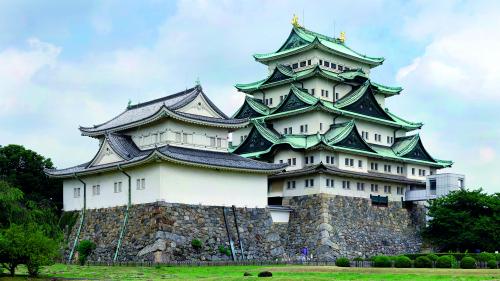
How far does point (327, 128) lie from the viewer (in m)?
68.9

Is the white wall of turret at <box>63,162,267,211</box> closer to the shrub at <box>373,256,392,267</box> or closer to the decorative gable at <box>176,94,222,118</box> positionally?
the decorative gable at <box>176,94,222,118</box>

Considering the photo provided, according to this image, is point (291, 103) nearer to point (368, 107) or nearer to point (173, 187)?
point (368, 107)

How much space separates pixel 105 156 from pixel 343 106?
2393cm

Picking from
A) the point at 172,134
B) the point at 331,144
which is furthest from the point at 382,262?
the point at 172,134

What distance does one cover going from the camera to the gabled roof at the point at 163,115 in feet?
187

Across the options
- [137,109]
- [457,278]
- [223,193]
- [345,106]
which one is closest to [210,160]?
[223,193]

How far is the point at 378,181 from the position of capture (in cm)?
6838

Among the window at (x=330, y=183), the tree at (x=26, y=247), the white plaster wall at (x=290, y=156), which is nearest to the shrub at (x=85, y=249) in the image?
the tree at (x=26, y=247)

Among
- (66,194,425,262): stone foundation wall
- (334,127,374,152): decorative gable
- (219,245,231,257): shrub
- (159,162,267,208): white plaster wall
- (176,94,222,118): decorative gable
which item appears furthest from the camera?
(334,127,374,152): decorative gable

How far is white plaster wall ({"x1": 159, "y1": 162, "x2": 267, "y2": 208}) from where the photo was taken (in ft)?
175

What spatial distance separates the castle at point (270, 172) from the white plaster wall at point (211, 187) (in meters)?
0.08

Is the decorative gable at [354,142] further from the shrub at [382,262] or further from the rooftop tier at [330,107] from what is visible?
the shrub at [382,262]

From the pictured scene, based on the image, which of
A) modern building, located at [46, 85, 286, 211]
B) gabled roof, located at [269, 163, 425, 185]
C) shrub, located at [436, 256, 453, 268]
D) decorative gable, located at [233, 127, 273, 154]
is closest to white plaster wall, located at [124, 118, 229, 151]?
modern building, located at [46, 85, 286, 211]

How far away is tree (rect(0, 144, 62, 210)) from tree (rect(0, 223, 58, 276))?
1291 inches
